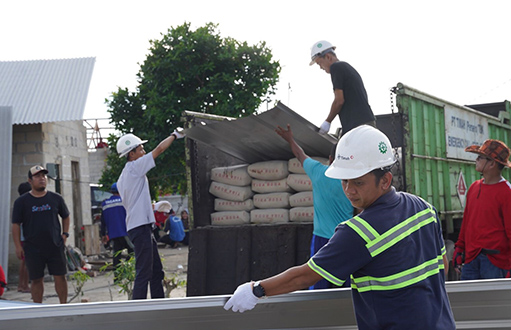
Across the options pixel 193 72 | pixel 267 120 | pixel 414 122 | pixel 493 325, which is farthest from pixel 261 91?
pixel 493 325

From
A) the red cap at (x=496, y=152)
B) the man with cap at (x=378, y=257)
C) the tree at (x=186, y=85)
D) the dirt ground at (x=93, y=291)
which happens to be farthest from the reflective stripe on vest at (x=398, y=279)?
the tree at (x=186, y=85)

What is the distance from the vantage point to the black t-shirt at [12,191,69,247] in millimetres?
6922

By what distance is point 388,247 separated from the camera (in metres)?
2.19

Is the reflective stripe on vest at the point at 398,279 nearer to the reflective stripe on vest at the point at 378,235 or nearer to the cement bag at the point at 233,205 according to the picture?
the reflective stripe on vest at the point at 378,235

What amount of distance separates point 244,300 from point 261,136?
344cm

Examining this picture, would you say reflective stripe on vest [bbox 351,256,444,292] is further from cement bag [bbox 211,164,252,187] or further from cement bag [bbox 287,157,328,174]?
cement bag [bbox 211,164,252,187]

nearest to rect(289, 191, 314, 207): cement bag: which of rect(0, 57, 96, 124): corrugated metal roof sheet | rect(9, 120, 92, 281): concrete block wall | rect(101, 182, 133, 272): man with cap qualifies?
rect(101, 182, 133, 272): man with cap

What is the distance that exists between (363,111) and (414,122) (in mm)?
1695

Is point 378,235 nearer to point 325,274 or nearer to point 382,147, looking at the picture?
point 325,274

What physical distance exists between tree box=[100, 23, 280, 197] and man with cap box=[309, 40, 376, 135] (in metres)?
12.2

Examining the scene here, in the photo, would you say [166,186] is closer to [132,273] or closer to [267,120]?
[132,273]

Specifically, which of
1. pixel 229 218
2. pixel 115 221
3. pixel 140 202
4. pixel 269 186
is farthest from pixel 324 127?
pixel 115 221

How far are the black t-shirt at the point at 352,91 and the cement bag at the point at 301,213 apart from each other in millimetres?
1027

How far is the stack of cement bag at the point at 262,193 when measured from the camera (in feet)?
19.7
